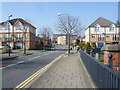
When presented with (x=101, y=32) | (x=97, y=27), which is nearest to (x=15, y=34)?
(x=97, y=27)

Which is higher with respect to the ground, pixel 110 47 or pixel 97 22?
pixel 97 22

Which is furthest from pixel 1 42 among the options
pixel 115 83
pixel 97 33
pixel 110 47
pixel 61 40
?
pixel 61 40

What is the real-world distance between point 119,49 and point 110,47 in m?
0.47

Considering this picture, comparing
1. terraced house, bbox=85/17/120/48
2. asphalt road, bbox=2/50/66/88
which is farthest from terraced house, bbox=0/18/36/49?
asphalt road, bbox=2/50/66/88

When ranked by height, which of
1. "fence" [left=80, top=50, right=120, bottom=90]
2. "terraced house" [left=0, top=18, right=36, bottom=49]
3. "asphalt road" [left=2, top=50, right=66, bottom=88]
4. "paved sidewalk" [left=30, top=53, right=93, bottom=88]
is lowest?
"asphalt road" [left=2, top=50, right=66, bottom=88]

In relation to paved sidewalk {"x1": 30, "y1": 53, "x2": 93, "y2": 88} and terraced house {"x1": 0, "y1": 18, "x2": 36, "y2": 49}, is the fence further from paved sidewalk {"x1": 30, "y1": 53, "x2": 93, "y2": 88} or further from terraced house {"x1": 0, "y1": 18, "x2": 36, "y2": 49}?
terraced house {"x1": 0, "y1": 18, "x2": 36, "y2": 49}

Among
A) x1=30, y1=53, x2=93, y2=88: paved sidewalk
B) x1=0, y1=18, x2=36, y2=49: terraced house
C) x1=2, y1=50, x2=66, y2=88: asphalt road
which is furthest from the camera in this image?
x1=0, y1=18, x2=36, y2=49: terraced house

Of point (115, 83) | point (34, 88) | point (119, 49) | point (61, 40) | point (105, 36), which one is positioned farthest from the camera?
point (61, 40)

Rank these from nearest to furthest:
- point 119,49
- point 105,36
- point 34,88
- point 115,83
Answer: point 115,83 < point 34,88 < point 119,49 < point 105,36

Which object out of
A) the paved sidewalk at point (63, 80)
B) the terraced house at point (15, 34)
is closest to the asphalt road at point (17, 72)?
the paved sidewalk at point (63, 80)

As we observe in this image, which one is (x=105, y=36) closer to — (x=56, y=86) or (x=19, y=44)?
(x=19, y=44)

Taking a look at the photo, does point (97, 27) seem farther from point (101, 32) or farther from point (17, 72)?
point (17, 72)

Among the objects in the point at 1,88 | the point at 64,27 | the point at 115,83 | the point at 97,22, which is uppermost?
the point at 97,22

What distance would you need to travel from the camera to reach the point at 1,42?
63844 millimetres
